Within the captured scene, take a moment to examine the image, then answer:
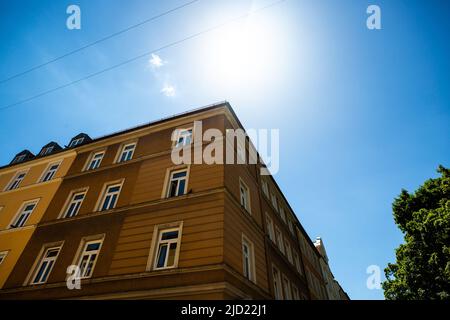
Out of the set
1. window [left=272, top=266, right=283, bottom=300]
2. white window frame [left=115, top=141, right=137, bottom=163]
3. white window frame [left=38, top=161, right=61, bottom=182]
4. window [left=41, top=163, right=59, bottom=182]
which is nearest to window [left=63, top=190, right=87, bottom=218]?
white window frame [left=115, top=141, right=137, bottom=163]

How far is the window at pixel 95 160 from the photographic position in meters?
16.2

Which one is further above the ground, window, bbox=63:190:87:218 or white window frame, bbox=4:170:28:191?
white window frame, bbox=4:170:28:191

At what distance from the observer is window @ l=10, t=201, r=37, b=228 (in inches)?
591

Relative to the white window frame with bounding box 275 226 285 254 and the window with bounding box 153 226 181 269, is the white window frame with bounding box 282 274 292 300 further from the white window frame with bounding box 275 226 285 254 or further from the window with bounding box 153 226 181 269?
the window with bounding box 153 226 181 269

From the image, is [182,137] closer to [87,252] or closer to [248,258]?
[87,252]

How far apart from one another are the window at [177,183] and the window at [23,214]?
976 cm

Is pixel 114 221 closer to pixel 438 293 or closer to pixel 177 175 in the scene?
pixel 177 175

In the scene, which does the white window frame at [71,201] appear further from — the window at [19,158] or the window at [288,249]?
the window at [288,249]

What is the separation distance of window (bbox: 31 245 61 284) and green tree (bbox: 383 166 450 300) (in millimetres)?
22833

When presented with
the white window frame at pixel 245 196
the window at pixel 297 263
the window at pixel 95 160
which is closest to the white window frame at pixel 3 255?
the window at pixel 95 160

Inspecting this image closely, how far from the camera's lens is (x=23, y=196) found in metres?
16.9

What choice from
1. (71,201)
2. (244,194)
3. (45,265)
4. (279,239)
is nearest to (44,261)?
(45,265)
